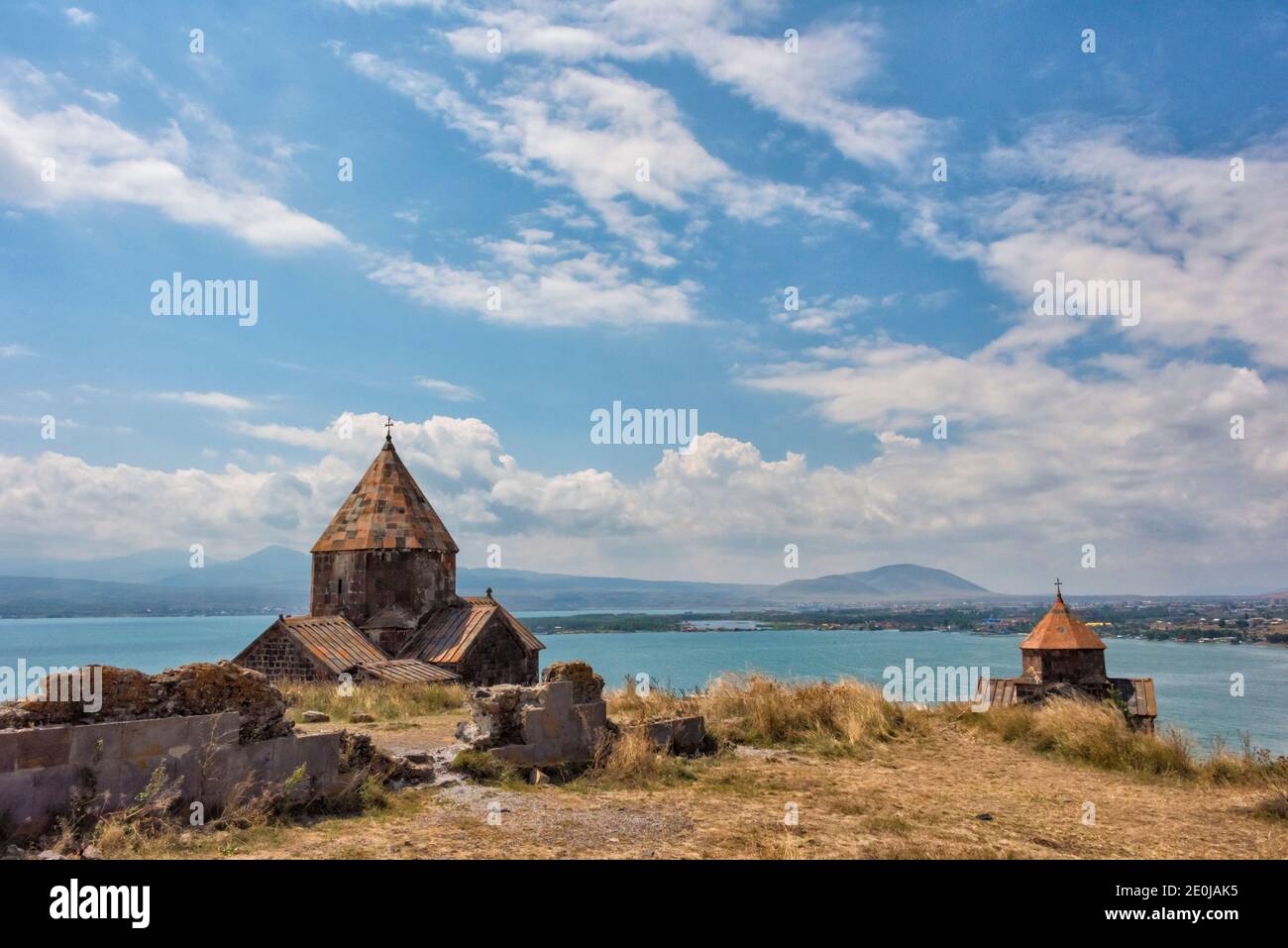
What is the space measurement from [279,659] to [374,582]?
2933mm

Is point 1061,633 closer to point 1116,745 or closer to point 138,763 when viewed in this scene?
point 1116,745

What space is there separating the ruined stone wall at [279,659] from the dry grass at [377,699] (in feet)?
1.17

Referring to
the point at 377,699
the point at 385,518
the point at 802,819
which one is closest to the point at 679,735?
the point at 802,819

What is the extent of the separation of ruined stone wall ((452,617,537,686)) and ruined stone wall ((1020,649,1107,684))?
13.8m

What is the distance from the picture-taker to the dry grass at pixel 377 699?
1404cm

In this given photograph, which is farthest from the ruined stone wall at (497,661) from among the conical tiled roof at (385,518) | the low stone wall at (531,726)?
the low stone wall at (531,726)

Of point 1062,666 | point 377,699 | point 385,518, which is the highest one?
point 385,518

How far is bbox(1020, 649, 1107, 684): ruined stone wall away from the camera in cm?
2284

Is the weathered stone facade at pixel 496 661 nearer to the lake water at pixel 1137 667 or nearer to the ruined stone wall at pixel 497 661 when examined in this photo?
the ruined stone wall at pixel 497 661

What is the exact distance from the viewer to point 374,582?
20.2 metres

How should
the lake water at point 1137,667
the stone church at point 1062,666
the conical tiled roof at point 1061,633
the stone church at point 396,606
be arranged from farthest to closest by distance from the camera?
the lake water at point 1137,667, the conical tiled roof at point 1061,633, the stone church at point 1062,666, the stone church at point 396,606

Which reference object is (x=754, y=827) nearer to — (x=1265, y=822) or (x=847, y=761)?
(x=847, y=761)

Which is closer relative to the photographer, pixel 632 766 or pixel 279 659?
pixel 632 766
